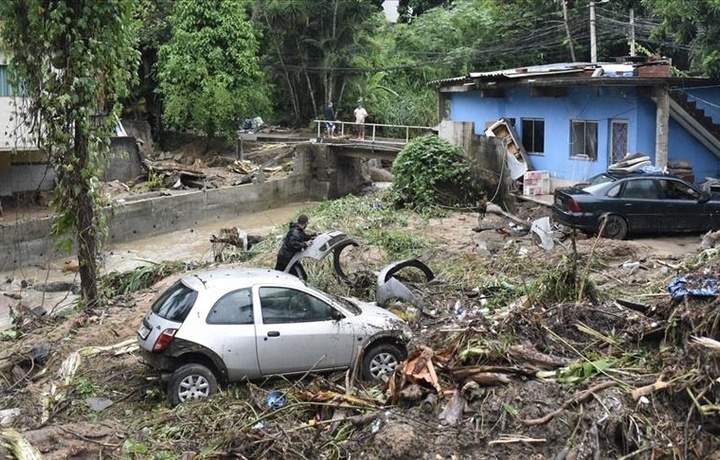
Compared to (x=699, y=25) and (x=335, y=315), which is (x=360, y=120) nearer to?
(x=699, y=25)

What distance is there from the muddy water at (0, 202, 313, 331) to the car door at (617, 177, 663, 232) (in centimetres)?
961

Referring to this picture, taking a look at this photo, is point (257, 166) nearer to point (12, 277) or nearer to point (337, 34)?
point (337, 34)

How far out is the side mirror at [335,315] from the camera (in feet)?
31.7

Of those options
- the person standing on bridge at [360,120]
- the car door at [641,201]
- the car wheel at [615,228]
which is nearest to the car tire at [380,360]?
the car wheel at [615,228]

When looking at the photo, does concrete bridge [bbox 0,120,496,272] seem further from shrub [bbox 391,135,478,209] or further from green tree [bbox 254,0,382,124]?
green tree [bbox 254,0,382,124]

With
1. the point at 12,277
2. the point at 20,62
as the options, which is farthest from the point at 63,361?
the point at 12,277

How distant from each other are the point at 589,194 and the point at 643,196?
120 cm

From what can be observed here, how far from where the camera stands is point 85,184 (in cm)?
1282

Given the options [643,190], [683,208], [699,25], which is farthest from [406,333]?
[699,25]

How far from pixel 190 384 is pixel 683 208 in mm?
12548

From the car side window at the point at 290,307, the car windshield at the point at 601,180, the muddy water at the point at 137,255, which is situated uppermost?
the car windshield at the point at 601,180

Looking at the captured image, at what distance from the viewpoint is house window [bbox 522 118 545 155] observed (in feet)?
79.6

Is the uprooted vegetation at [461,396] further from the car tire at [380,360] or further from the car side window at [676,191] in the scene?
the car side window at [676,191]

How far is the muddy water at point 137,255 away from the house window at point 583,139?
860cm
